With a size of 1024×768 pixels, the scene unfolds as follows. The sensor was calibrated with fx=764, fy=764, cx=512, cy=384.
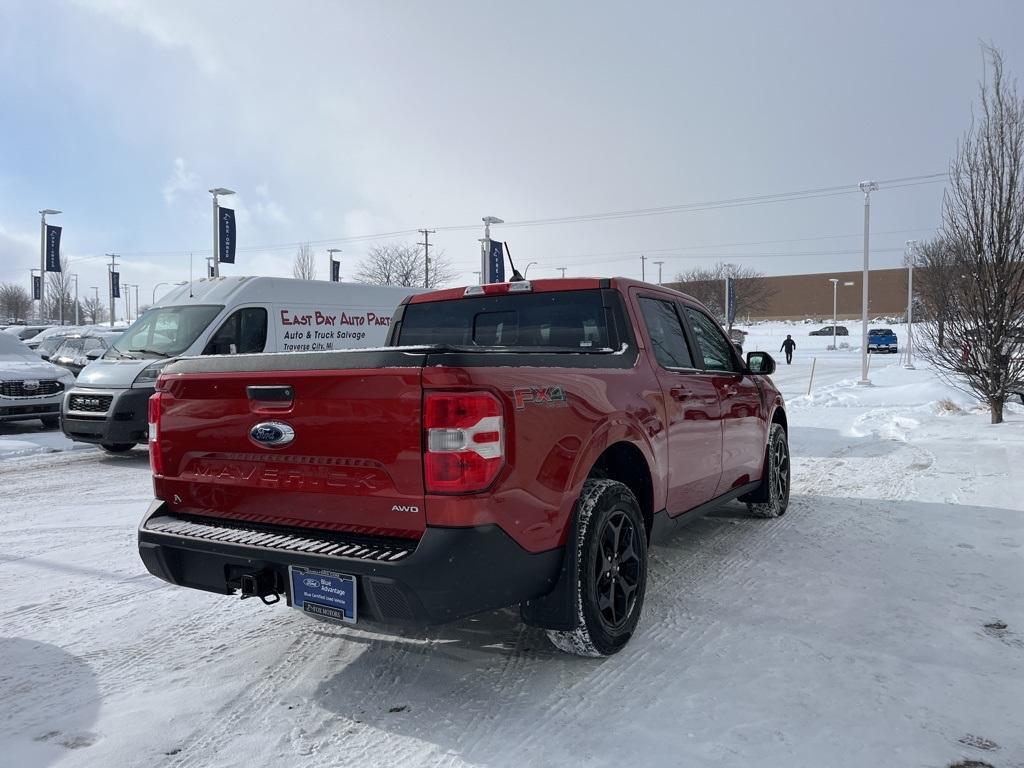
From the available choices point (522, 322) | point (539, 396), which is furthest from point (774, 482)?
point (539, 396)

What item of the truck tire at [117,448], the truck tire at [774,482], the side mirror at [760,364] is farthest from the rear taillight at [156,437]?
the truck tire at [117,448]

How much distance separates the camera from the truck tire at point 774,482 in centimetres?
637

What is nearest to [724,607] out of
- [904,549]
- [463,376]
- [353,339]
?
[904,549]

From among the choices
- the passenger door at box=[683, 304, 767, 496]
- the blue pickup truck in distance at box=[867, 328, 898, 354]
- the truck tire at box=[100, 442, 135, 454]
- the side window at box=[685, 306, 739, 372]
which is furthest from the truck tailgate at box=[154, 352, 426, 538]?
the blue pickup truck in distance at box=[867, 328, 898, 354]

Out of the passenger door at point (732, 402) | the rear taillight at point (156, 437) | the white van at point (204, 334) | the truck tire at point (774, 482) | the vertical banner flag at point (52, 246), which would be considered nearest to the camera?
the rear taillight at point (156, 437)

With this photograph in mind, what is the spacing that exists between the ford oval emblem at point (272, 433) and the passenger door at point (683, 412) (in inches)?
82.8

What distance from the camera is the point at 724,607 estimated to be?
4328mm

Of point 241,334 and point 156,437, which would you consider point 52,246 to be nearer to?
point 241,334

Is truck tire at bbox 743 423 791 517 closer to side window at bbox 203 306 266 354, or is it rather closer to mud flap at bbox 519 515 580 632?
mud flap at bbox 519 515 580 632

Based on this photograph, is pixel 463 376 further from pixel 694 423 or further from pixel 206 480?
pixel 694 423

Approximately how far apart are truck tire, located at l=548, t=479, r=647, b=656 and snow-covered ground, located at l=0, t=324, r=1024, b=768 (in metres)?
0.15

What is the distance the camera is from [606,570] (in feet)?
11.9

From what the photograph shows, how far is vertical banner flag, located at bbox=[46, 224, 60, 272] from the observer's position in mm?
38062

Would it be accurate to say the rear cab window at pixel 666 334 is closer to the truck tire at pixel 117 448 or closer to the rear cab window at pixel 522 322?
the rear cab window at pixel 522 322
